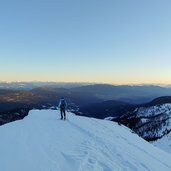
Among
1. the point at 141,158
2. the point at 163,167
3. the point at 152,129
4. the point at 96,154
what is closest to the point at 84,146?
the point at 96,154

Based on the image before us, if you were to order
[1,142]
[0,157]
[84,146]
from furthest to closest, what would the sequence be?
[1,142] < [84,146] < [0,157]

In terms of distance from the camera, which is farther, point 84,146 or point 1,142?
point 1,142

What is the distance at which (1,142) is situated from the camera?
18.8 metres

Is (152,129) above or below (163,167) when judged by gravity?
below

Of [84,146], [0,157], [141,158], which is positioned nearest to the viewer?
[0,157]

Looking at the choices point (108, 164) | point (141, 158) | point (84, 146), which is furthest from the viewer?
point (84, 146)

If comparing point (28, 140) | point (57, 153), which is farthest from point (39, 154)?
point (28, 140)

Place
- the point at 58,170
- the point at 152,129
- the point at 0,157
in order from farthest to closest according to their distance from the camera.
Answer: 1. the point at 152,129
2. the point at 0,157
3. the point at 58,170

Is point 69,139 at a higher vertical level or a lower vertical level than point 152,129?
higher

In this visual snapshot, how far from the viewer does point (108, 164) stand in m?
13.5

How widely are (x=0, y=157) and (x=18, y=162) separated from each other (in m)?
1.41

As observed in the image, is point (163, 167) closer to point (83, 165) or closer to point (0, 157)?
point (83, 165)

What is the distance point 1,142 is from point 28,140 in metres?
1.62

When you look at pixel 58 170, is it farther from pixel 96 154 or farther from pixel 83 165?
pixel 96 154
